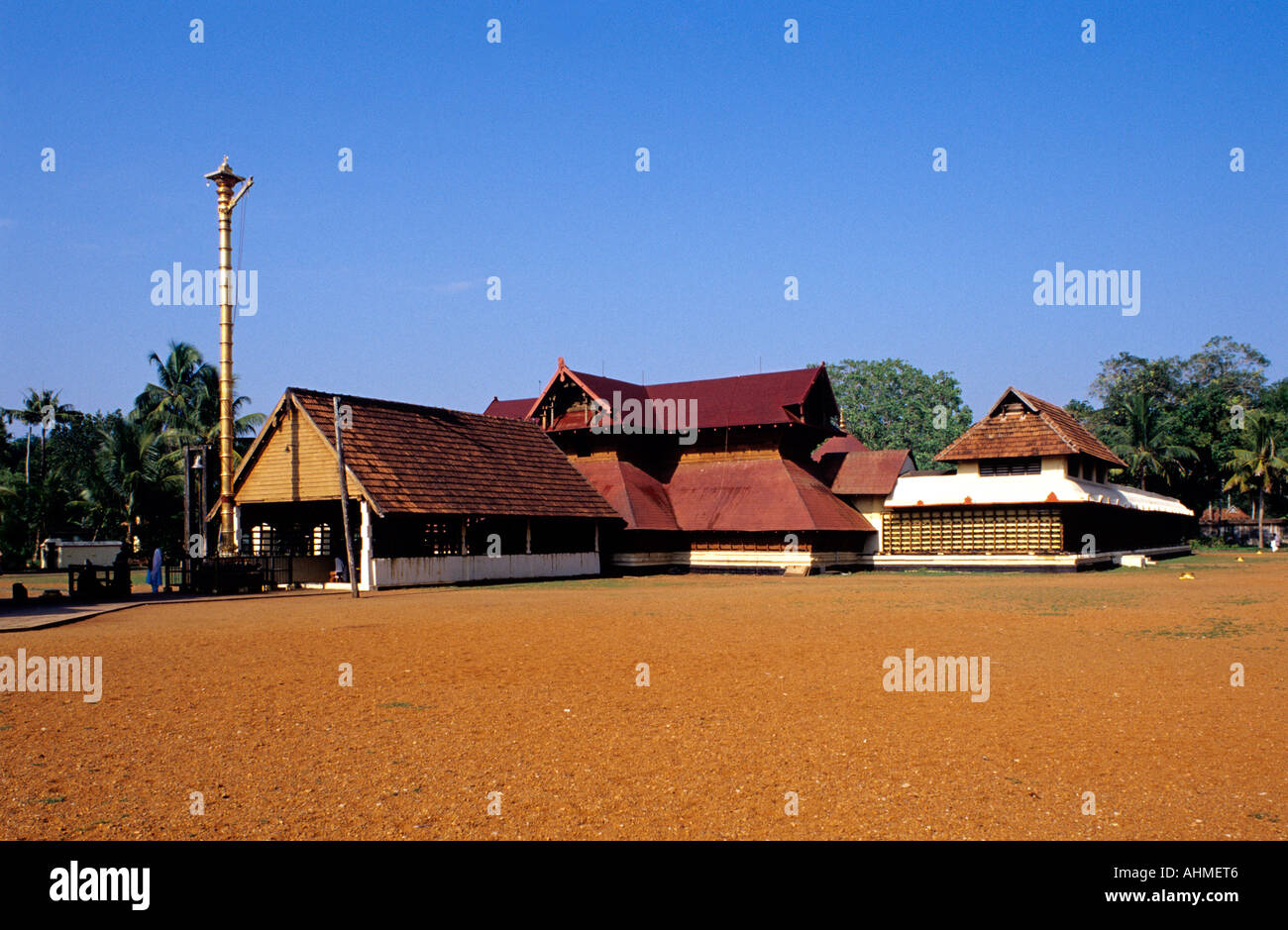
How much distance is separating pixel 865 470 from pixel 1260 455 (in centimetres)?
3753

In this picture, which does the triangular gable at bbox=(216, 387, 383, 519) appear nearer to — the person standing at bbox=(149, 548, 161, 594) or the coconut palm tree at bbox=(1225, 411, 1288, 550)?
the person standing at bbox=(149, 548, 161, 594)

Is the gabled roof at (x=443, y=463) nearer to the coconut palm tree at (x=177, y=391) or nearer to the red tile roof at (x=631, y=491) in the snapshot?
the red tile roof at (x=631, y=491)

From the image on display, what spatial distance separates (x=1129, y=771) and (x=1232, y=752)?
4.11ft

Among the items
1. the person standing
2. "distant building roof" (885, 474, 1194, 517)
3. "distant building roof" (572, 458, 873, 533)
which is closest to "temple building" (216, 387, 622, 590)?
"distant building roof" (572, 458, 873, 533)

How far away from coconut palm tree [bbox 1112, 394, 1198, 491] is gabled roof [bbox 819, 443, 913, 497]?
29189 millimetres

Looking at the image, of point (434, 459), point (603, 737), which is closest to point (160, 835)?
point (603, 737)

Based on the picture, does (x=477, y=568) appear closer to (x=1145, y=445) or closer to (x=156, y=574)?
(x=156, y=574)

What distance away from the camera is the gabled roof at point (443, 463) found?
108 ft

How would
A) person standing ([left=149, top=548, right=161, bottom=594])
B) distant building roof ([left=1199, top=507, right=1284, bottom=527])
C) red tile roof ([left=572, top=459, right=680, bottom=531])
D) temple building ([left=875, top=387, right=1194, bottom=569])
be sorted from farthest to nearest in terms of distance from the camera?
distant building roof ([left=1199, top=507, right=1284, bottom=527]), red tile roof ([left=572, top=459, right=680, bottom=531]), temple building ([left=875, top=387, right=1194, bottom=569]), person standing ([left=149, top=548, right=161, bottom=594])

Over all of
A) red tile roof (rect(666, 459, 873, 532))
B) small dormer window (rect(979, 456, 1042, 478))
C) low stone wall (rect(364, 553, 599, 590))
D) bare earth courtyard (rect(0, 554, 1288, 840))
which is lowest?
low stone wall (rect(364, 553, 599, 590))

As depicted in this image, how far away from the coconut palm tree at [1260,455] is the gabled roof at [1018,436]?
94.4 ft

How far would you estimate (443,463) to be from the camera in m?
36.0

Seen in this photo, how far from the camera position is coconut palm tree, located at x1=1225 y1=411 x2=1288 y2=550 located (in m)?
66.1
